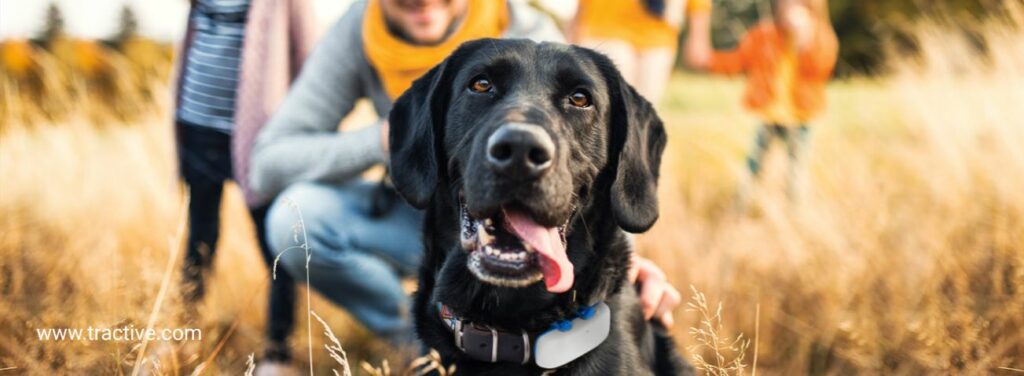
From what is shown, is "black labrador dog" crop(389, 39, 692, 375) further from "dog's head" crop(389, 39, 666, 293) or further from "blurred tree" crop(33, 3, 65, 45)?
"blurred tree" crop(33, 3, 65, 45)

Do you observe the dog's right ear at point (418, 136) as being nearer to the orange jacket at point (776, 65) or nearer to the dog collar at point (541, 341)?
the dog collar at point (541, 341)

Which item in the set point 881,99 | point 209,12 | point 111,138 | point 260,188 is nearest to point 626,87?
point 260,188

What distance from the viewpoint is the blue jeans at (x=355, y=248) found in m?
2.69

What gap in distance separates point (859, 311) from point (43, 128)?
4.59 meters

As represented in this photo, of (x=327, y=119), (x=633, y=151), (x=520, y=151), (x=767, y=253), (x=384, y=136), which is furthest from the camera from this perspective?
(x=767, y=253)

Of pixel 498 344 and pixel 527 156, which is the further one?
pixel 498 344

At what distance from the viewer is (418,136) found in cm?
200

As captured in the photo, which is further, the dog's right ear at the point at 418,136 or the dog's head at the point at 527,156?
the dog's right ear at the point at 418,136

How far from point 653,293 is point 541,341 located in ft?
1.72

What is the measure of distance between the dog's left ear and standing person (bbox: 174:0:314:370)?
4.60 ft

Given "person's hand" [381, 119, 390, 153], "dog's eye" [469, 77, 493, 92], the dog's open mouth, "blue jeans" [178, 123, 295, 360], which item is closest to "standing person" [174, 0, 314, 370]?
"blue jeans" [178, 123, 295, 360]

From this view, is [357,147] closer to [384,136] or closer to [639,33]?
[384,136]

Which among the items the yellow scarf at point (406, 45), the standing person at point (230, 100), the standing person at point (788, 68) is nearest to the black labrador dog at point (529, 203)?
the yellow scarf at point (406, 45)

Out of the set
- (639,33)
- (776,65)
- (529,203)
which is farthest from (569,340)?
(776,65)
